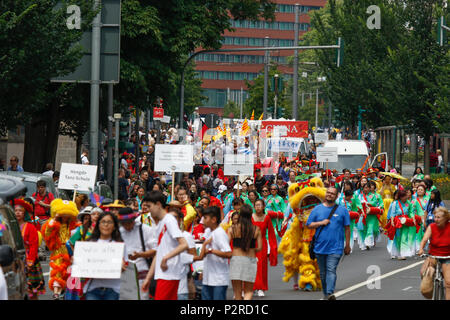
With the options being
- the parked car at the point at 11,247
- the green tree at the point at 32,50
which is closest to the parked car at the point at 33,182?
the green tree at the point at 32,50

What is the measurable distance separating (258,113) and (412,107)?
47.9m

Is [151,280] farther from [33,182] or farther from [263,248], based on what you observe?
[33,182]

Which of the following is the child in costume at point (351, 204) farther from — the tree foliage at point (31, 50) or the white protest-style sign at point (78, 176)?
the tree foliage at point (31, 50)

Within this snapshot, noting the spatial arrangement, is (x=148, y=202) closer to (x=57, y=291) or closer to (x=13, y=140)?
(x=57, y=291)

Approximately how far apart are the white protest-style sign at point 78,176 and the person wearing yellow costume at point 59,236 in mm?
4357

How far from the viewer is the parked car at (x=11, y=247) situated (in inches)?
361

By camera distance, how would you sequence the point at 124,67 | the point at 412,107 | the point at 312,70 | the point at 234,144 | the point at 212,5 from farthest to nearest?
the point at 312,70
the point at 412,107
the point at 234,144
the point at 212,5
the point at 124,67

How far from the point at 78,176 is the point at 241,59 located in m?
142

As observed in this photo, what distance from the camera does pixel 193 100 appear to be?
86562 mm

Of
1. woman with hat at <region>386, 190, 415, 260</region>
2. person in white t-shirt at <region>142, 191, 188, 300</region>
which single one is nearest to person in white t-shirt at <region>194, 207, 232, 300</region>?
person in white t-shirt at <region>142, 191, 188, 300</region>

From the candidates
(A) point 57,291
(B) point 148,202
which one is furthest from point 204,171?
(B) point 148,202

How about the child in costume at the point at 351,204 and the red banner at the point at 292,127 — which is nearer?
the child in costume at the point at 351,204
